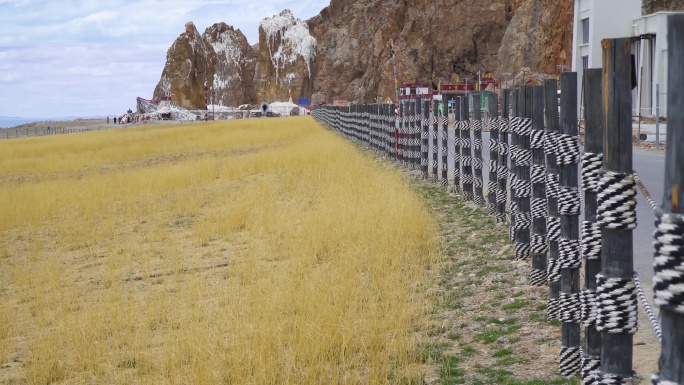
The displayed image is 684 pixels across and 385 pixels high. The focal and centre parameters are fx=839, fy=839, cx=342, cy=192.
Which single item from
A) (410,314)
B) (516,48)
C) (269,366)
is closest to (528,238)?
(410,314)

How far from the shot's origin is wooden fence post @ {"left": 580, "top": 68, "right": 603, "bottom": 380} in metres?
4.40

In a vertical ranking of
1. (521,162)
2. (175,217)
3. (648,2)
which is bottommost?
(175,217)

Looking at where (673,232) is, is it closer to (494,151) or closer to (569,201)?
(569,201)

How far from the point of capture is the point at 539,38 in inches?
2820

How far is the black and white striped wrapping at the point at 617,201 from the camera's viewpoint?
3738 millimetres

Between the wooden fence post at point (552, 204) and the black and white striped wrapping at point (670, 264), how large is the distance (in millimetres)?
Answer: 3664

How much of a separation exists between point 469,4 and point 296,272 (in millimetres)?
99703

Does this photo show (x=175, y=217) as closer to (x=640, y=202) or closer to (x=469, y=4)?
(x=640, y=202)

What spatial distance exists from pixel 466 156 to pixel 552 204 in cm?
732

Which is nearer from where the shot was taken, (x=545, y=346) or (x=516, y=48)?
(x=545, y=346)

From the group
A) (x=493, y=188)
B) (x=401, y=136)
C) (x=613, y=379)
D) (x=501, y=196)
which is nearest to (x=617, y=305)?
(x=613, y=379)

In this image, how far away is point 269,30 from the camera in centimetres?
16450

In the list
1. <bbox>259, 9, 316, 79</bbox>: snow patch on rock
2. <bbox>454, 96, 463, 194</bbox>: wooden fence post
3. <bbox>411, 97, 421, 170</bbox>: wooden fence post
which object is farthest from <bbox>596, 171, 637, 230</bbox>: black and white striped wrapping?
<bbox>259, 9, 316, 79</bbox>: snow patch on rock

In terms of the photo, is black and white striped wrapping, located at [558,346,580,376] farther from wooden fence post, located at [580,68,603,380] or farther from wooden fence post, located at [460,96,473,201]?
wooden fence post, located at [460,96,473,201]
